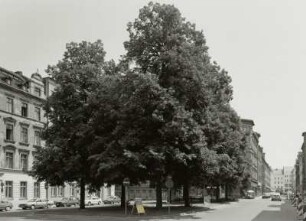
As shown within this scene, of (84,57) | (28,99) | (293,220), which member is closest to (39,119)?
(28,99)

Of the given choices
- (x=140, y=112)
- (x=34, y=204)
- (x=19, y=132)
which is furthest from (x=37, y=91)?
(x=140, y=112)

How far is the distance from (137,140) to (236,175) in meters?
22.9

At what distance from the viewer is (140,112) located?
111 ft

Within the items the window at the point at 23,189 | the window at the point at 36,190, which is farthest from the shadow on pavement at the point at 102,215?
the window at the point at 36,190

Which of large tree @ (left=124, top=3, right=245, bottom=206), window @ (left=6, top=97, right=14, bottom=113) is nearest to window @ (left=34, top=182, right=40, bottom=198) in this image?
window @ (left=6, top=97, right=14, bottom=113)

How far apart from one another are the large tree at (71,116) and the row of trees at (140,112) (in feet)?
0.28

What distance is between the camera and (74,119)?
39469 mm

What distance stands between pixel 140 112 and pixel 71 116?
841 cm

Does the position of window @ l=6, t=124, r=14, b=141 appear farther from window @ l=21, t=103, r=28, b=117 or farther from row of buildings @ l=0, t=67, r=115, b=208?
window @ l=21, t=103, r=28, b=117

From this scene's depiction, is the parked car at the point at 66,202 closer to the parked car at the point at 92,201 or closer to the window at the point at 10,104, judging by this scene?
the parked car at the point at 92,201

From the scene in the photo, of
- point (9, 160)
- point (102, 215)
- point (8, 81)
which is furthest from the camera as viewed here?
point (8, 81)

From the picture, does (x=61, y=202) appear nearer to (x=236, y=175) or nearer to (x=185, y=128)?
(x=236, y=175)

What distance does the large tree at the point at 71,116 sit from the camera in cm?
3872

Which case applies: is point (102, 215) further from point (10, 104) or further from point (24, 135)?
point (24, 135)
